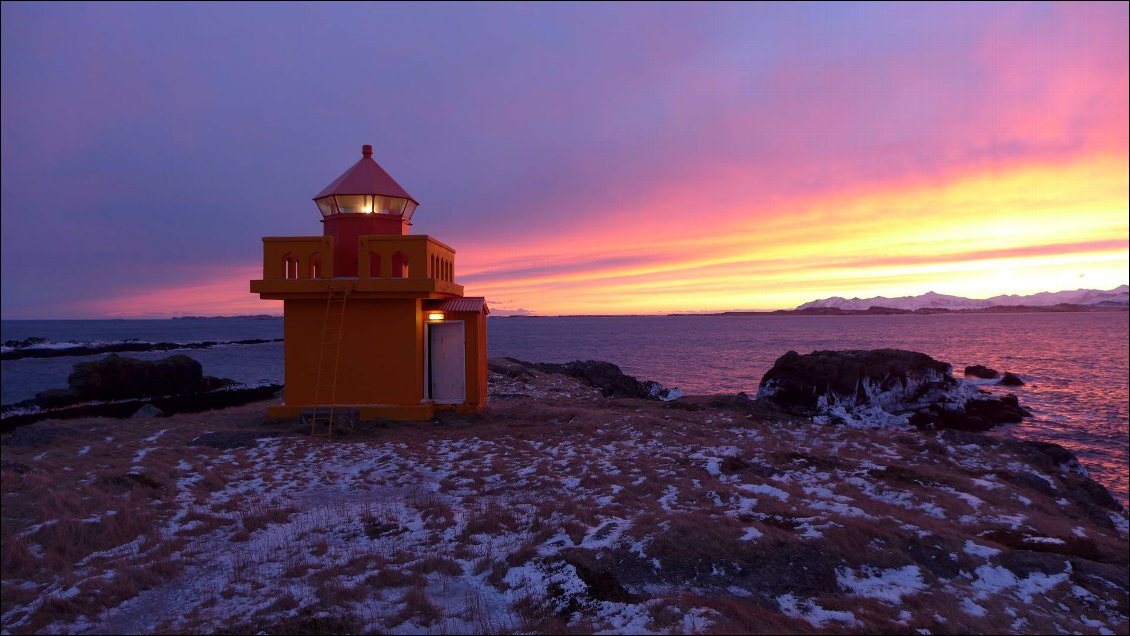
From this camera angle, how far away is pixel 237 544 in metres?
7.51

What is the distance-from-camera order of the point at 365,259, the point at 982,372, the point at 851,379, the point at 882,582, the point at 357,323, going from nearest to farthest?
the point at 882,582, the point at 365,259, the point at 357,323, the point at 851,379, the point at 982,372

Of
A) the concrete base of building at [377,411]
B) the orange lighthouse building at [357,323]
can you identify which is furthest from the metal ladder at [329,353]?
the concrete base of building at [377,411]

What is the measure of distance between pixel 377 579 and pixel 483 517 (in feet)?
6.97

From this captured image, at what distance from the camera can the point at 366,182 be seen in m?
17.6

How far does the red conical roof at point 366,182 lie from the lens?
57.1ft

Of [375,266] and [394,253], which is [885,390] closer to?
[394,253]

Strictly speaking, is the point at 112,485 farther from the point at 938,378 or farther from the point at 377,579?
the point at 938,378

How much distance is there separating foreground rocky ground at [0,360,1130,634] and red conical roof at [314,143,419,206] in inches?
298

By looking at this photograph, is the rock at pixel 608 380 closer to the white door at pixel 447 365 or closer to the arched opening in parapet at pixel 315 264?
the white door at pixel 447 365

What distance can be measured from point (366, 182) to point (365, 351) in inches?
206

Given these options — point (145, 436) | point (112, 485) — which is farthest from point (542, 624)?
point (145, 436)

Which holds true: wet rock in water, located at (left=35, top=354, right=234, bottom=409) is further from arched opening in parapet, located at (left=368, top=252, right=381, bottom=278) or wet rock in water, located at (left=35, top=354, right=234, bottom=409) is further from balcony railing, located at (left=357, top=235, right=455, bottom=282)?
balcony railing, located at (left=357, top=235, right=455, bottom=282)

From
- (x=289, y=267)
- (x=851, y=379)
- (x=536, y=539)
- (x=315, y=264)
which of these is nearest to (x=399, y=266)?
(x=315, y=264)

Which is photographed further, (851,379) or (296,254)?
(851,379)
